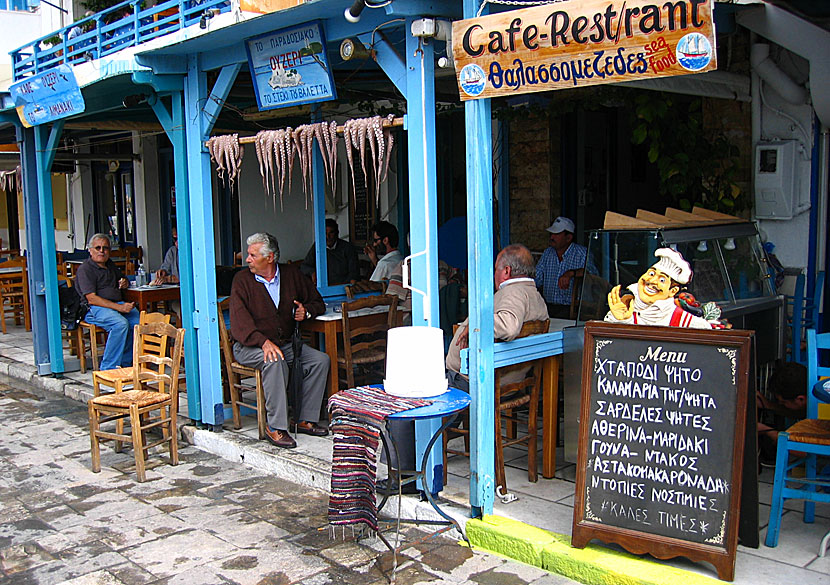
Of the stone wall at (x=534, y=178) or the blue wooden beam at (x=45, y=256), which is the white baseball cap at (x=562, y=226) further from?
the blue wooden beam at (x=45, y=256)

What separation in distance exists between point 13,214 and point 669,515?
2089cm

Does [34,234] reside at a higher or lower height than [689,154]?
lower

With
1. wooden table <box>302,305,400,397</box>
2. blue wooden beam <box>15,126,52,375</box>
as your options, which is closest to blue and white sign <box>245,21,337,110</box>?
wooden table <box>302,305,400,397</box>

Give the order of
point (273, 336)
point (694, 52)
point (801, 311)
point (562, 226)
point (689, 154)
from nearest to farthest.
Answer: point (694, 52)
point (801, 311)
point (273, 336)
point (689, 154)
point (562, 226)

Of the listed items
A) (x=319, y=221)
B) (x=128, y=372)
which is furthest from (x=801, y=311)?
(x=128, y=372)

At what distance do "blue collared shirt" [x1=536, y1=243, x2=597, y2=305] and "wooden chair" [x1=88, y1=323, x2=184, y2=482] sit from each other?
3417mm

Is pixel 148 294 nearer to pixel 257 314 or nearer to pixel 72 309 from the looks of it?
pixel 72 309

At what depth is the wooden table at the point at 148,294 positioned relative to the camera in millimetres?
8984

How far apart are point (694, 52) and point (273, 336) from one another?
13.2 feet

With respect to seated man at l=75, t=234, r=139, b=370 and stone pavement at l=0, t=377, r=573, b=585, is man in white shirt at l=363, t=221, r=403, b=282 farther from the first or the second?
seated man at l=75, t=234, r=139, b=370

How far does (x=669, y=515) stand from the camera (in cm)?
392

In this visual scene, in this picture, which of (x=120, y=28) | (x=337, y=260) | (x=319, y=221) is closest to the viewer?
(x=120, y=28)

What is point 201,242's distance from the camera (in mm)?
6719

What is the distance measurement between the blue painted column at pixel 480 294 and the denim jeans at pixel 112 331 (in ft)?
17.9
